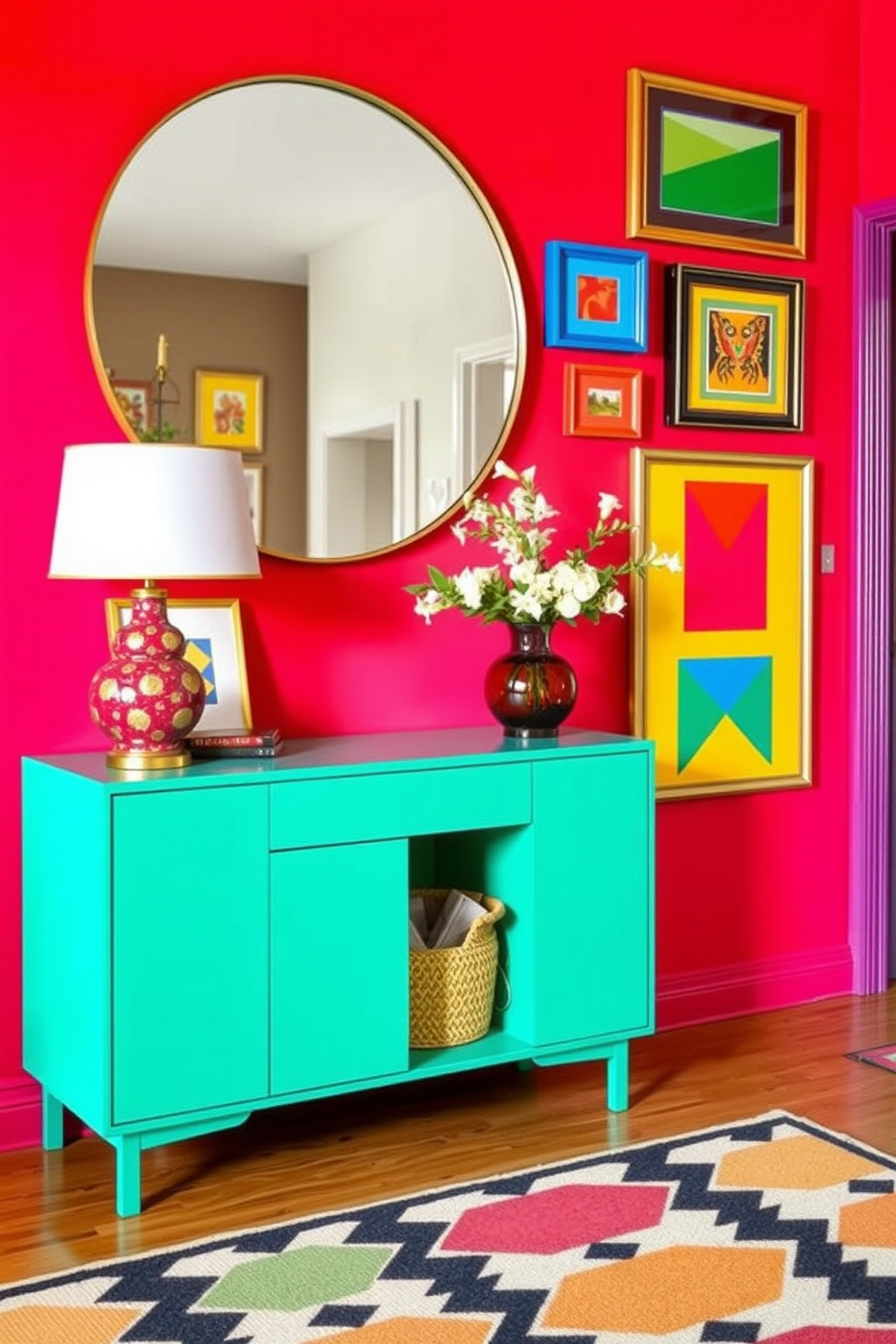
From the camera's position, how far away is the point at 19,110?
2994 millimetres

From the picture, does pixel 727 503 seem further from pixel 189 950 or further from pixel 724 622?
pixel 189 950

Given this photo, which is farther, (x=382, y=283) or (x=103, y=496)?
(x=382, y=283)

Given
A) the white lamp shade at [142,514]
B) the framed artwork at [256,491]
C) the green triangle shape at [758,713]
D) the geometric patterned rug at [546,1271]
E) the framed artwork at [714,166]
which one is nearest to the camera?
the geometric patterned rug at [546,1271]

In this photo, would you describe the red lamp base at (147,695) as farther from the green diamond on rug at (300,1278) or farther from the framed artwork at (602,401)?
the framed artwork at (602,401)

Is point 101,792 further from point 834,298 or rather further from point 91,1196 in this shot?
point 834,298

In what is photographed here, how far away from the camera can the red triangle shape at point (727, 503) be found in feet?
12.7

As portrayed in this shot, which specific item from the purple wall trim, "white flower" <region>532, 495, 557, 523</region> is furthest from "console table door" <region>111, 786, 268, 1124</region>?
the purple wall trim

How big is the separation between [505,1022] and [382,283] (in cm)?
156

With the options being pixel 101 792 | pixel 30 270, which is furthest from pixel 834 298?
pixel 101 792

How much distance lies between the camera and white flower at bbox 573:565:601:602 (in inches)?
129

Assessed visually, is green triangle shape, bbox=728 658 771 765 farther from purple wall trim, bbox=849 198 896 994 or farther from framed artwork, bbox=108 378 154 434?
framed artwork, bbox=108 378 154 434

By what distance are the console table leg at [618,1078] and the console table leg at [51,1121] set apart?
111cm

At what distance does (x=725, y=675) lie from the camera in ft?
13.0

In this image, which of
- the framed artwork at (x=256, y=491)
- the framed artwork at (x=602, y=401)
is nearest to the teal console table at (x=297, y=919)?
the framed artwork at (x=256, y=491)
